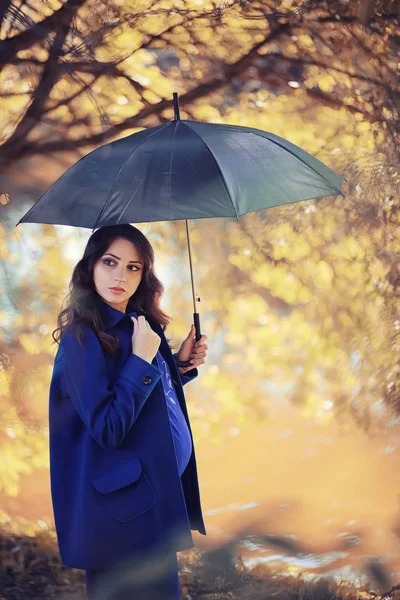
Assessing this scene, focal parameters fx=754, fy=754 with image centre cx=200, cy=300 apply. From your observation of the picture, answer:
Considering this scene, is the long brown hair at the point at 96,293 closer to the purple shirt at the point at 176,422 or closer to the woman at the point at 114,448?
the woman at the point at 114,448

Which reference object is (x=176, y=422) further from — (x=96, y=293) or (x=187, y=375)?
(x=96, y=293)

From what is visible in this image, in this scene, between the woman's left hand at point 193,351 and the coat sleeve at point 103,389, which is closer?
the coat sleeve at point 103,389

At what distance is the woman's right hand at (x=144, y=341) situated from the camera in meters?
1.89

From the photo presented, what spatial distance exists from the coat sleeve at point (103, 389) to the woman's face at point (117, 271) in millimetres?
162

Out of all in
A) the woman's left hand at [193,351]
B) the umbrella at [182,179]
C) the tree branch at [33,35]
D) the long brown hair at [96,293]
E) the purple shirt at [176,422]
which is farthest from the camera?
the tree branch at [33,35]

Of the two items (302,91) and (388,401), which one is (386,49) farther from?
(388,401)

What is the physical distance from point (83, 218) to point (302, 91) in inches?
94.6

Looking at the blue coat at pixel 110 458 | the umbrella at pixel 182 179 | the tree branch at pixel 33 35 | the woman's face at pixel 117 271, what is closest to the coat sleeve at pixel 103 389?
the blue coat at pixel 110 458

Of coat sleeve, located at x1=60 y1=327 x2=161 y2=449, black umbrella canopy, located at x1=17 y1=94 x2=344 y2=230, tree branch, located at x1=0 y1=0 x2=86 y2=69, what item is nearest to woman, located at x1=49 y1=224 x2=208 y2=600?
coat sleeve, located at x1=60 y1=327 x2=161 y2=449

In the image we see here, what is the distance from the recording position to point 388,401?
4102 millimetres

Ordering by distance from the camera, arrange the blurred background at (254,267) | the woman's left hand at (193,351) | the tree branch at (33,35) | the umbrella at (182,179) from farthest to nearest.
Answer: the blurred background at (254,267), the tree branch at (33,35), the woman's left hand at (193,351), the umbrella at (182,179)

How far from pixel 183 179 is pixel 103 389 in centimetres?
55

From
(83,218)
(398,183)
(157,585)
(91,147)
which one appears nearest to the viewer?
(83,218)

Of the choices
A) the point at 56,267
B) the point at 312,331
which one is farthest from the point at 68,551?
the point at 312,331
